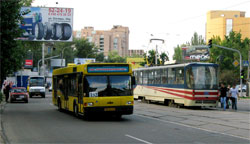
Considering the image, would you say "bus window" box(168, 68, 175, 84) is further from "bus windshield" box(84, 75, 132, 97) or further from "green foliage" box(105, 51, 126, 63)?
"green foliage" box(105, 51, 126, 63)

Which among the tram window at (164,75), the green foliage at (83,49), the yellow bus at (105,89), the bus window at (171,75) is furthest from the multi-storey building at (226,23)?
the yellow bus at (105,89)

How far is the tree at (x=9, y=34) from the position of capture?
68.3ft

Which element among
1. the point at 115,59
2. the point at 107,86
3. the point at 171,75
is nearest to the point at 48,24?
the point at 171,75

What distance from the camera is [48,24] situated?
3384 centimetres

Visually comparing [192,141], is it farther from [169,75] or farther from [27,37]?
[27,37]

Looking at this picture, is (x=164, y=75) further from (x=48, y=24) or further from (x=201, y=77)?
(x=48, y=24)

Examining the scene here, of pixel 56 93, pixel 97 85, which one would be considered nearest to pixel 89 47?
pixel 56 93

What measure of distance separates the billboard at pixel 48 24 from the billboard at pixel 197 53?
56.3m

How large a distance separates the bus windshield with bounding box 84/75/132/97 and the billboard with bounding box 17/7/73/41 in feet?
56.5

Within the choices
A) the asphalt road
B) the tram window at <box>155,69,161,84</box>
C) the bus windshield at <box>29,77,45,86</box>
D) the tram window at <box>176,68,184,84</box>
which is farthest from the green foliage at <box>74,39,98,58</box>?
the asphalt road

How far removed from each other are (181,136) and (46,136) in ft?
14.4

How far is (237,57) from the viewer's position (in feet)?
263

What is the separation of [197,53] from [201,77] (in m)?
65.5

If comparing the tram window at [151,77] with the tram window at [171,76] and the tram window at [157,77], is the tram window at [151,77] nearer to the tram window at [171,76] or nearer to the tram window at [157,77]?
the tram window at [157,77]
